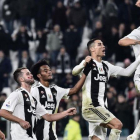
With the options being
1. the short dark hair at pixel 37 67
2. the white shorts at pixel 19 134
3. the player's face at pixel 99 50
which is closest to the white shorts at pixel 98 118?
the player's face at pixel 99 50

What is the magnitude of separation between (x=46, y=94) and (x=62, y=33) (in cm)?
1059

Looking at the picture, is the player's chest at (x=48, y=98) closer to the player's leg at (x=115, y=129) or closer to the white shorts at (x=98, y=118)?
the white shorts at (x=98, y=118)

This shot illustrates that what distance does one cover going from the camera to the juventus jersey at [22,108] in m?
13.6

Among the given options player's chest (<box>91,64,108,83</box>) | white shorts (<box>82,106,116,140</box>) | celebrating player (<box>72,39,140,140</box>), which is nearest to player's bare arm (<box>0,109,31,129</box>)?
celebrating player (<box>72,39,140,140</box>)

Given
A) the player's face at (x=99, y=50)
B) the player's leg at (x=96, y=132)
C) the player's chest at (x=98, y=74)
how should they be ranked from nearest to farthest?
the player's chest at (x=98, y=74), the player's face at (x=99, y=50), the player's leg at (x=96, y=132)

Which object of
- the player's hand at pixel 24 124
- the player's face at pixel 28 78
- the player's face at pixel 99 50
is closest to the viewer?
the player's hand at pixel 24 124

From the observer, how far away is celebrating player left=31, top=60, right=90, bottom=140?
1484 centimetres

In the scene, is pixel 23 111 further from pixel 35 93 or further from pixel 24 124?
pixel 35 93

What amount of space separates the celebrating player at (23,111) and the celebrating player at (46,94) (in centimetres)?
67

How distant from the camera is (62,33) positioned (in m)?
25.4

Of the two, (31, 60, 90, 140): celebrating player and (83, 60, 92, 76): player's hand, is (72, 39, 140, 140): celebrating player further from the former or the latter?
(31, 60, 90, 140): celebrating player

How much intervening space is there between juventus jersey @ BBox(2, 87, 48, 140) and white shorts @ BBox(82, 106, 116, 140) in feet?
5.78

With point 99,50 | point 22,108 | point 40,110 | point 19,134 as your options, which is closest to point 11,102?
point 22,108

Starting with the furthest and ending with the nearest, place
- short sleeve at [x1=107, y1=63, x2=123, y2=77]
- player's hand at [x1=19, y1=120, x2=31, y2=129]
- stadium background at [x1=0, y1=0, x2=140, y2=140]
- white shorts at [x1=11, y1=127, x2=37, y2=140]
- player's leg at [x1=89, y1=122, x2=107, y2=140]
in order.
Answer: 1. stadium background at [x1=0, y1=0, x2=140, y2=140]
2. player's leg at [x1=89, y1=122, x2=107, y2=140]
3. short sleeve at [x1=107, y1=63, x2=123, y2=77]
4. white shorts at [x1=11, y1=127, x2=37, y2=140]
5. player's hand at [x1=19, y1=120, x2=31, y2=129]
